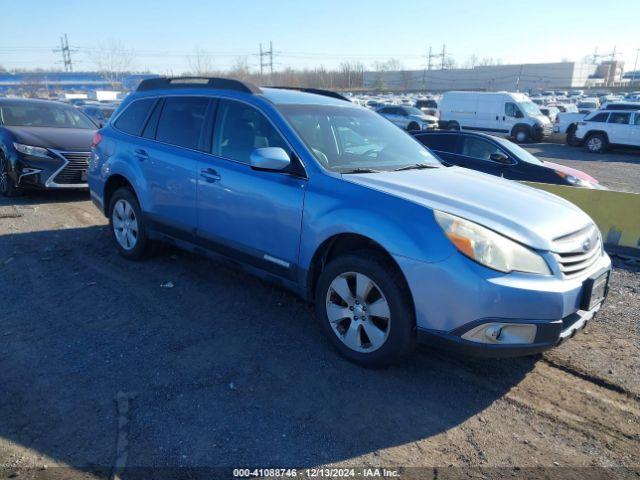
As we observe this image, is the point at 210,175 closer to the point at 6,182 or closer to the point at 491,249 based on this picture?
the point at 491,249

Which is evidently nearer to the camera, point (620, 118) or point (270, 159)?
point (270, 159)

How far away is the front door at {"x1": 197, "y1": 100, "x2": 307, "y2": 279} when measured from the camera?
3.83 m

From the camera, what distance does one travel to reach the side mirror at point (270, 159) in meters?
3.66

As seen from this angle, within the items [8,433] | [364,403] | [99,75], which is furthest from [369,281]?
[99,75]

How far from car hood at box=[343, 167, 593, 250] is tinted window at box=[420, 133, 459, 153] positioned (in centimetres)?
579

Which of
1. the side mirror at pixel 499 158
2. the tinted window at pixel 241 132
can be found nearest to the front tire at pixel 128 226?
the tinted window at pixel 241 132

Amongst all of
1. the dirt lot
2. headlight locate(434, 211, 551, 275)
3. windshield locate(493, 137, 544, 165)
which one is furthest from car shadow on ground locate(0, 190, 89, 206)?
windshield locate(493, 137, 544, 165)

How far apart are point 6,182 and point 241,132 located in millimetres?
6216

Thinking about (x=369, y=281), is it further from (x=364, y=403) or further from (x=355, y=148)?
(x=355, y=148)

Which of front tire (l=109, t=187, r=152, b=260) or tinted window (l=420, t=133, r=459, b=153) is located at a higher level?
tinted window (l=420, t=133, r=459, b=153)

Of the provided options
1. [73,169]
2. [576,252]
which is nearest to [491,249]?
[576,252]

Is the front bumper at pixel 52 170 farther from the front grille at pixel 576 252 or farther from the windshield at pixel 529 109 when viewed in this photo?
the windshield at pixel 529 109

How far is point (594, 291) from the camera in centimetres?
324

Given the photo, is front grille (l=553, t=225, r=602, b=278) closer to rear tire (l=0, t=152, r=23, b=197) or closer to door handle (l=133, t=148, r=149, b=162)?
door handle (l=133, t=148, r=149, b=162)
